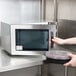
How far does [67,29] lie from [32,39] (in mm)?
392

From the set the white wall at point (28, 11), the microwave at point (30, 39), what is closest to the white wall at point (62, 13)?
the white wall at point (28, 11)

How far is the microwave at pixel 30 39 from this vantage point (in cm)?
116

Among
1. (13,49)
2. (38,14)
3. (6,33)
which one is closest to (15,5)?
(38,14)

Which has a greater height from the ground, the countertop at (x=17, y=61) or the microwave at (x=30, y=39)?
the microwave at (x=30, y=39)

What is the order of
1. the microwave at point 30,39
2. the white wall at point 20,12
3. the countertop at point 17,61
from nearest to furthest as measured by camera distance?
the countertop at point 17,61
the microwave at point 30,39
the white wall at point 20,12

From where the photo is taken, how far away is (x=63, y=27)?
4.86 ft

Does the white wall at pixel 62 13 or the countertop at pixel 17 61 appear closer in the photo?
the countertop at pixel 17 61

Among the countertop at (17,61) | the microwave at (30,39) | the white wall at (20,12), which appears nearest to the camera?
the countertop at (17,61)

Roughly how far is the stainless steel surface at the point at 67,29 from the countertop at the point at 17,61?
332mm


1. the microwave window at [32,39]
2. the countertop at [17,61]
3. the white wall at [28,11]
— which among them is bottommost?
the countertop at [17,61]

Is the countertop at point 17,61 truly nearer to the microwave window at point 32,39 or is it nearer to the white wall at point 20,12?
the microwave window at point 32,39

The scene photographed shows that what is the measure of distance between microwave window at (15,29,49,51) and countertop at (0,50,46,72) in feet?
0.20

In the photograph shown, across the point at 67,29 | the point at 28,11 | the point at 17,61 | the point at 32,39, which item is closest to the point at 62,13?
the point at 67,29

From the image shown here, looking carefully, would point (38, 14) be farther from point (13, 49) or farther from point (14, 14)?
point (13, 49)
